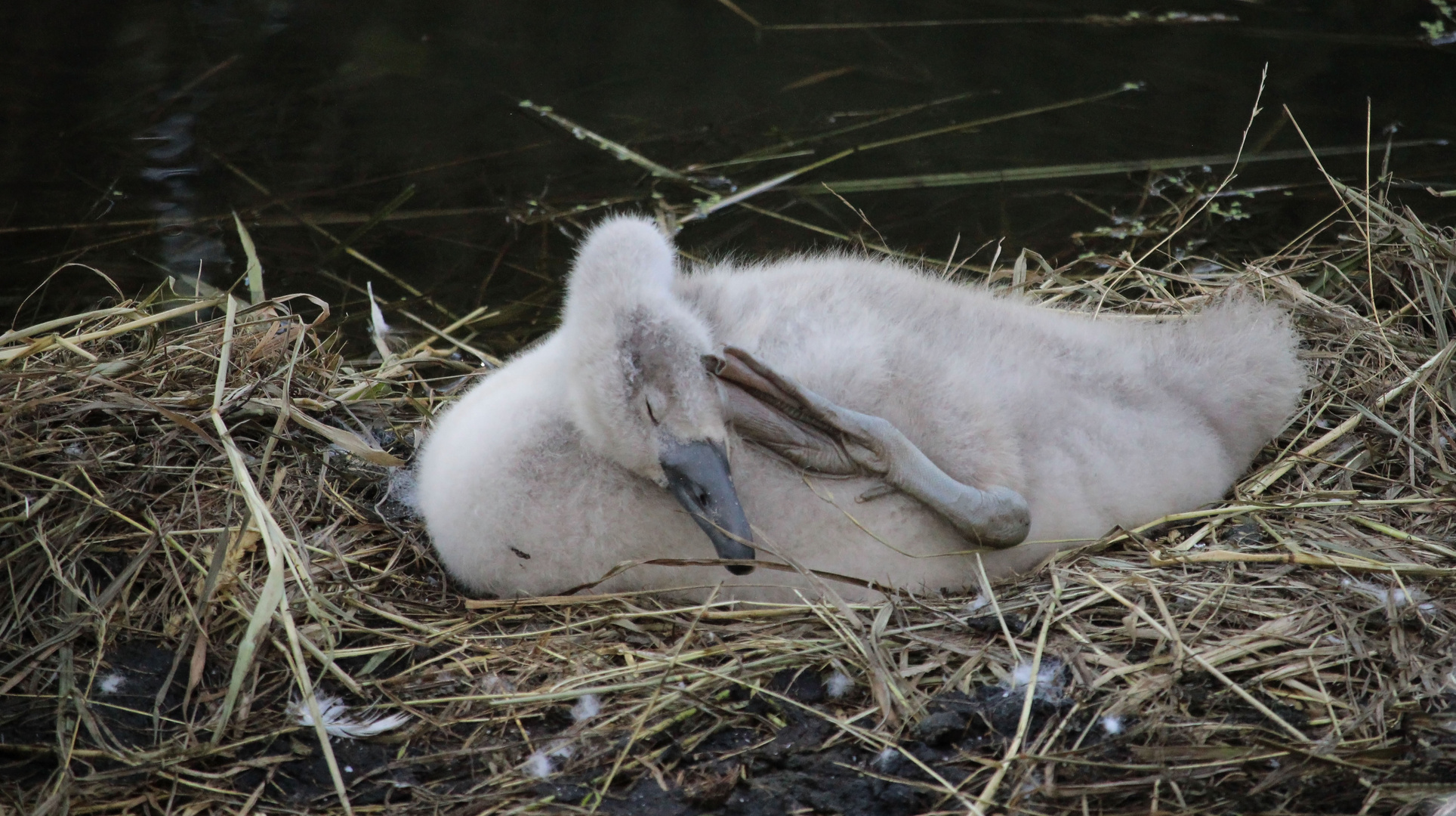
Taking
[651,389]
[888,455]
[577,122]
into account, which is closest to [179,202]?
[577,122]

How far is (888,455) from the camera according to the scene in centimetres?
312

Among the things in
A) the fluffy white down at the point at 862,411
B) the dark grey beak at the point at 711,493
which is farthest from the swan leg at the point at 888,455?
the dark grey beak at the point at 711,493

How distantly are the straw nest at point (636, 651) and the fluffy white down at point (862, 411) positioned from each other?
11cm

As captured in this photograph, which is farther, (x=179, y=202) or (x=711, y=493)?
(x=179, y=202)

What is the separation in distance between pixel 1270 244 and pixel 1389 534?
8.02ft

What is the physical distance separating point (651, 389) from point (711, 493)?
31cm

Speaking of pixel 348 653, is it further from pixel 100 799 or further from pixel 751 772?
pixel 751 772

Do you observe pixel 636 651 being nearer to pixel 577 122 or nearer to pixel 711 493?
pixel 711 493

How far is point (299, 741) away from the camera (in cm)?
287

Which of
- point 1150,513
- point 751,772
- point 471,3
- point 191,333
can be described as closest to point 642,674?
point 751,772

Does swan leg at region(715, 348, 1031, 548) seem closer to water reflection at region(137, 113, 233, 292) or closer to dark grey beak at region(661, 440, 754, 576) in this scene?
dark grey beak at region(661, 440, 754, 576)

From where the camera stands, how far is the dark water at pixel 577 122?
5469 mm

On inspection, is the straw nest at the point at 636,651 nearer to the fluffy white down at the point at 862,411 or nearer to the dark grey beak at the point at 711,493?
the fluffy white down at the point at 862,411

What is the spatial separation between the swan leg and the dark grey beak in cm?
22
